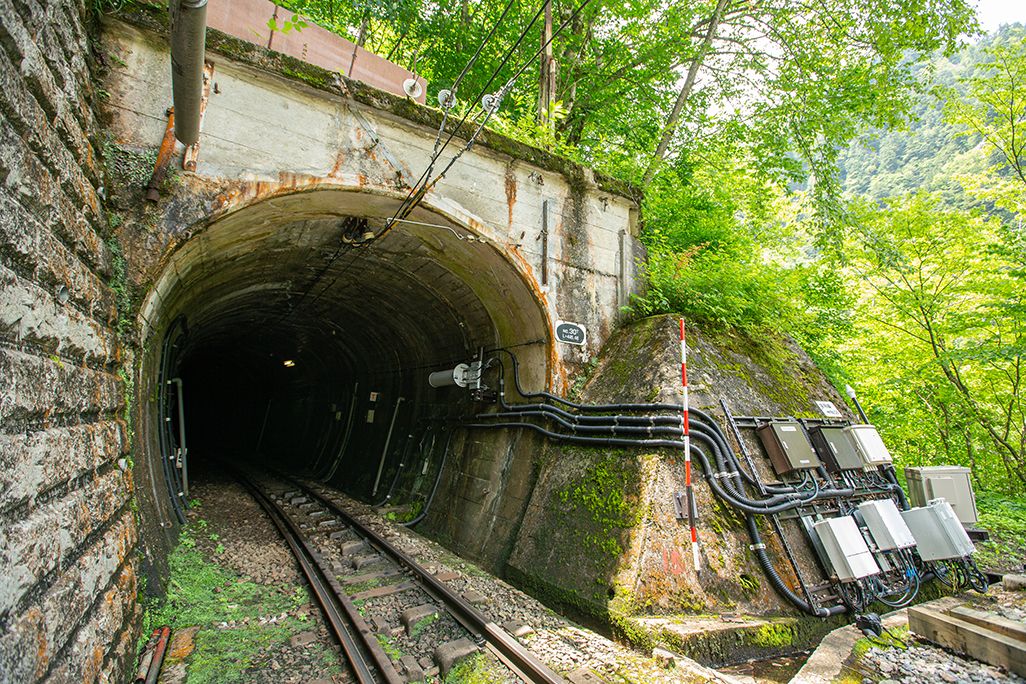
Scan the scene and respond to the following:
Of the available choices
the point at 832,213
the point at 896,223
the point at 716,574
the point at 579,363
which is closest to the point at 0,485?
the point at 716,574

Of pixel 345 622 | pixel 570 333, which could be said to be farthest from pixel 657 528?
pixel 345 622

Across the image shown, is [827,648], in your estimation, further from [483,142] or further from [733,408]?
[483,142]

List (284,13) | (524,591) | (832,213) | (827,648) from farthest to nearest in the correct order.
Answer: (832,213) → (284,13) → (524,591) → (827,648)

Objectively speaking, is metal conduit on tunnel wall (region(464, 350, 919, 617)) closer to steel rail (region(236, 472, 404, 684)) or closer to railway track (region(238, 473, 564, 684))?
railway track (region(238, 473, 564, 684))

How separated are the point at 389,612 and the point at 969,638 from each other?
15.6 feet

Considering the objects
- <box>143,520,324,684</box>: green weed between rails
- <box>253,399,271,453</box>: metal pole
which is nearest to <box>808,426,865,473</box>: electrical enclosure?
<box>143,520,324,684</box>: green weed between rails

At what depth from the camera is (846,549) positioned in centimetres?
477

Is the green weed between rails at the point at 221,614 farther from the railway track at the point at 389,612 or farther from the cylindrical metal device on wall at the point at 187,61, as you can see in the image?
the cylindrical metal device on wall at the point at 187,61

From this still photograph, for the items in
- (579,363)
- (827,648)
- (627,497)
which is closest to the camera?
(827,648)

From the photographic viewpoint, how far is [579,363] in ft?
22.3

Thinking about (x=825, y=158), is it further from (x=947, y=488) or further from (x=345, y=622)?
(x=345, y=622)

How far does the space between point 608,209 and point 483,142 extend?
222 centimetres

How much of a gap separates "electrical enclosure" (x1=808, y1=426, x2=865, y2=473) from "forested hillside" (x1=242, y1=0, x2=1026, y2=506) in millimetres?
1891

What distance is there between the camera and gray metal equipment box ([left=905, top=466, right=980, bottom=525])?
6.43 meters
